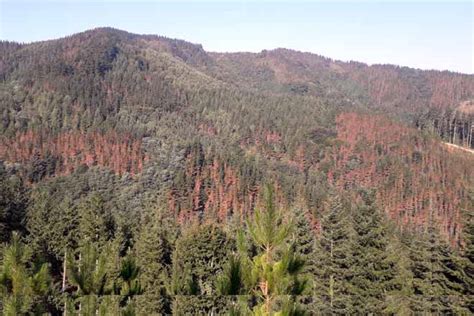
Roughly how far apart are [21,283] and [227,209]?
86.5 m

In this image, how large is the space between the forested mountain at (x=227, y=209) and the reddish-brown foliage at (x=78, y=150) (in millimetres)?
670

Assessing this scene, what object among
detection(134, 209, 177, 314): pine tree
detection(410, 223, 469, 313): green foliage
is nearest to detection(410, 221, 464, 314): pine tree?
detection(410, 223, 469, 313): green foliage

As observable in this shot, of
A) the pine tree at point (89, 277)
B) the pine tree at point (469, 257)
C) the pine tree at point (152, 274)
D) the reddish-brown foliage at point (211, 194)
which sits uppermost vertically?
the pine tree at point (89, 277)

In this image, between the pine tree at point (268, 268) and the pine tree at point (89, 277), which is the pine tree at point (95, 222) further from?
the pine tree at point (268, 268)

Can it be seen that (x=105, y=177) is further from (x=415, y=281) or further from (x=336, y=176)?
(x=415, y=281)

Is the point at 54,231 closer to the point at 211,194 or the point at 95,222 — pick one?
the point at 95,222

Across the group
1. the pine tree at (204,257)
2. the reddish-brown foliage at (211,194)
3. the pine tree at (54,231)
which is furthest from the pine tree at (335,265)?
the reddish-brown foliage at (211,194)

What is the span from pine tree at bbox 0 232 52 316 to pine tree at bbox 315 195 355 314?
2021 cm

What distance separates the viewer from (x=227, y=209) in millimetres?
97938

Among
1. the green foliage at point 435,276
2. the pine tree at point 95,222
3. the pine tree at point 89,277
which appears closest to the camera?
the pine tree at point 89,277

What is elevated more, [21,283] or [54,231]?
[21,283]

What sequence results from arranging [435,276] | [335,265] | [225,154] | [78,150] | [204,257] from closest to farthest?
[435,276]
[335,265]
[204,257]
[225,154]
[78,150]

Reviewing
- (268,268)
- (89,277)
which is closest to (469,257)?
(268,268)

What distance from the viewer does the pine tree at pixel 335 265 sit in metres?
28.6
